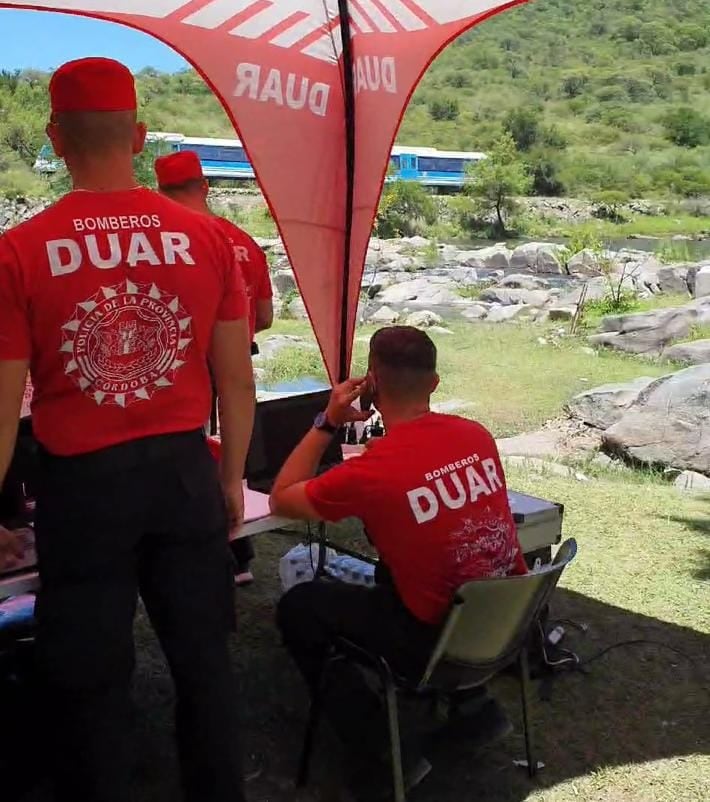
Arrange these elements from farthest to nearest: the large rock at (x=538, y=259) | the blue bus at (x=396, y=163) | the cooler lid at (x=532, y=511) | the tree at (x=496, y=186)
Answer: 1. the tree at (x=496, y=186)
2. the blue bus at (x=396, y=163)
3. the large rock at (x=538, y=259)
4. the cooler lid at (x=532, y=511)

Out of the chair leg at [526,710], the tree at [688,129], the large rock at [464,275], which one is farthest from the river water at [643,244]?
the tree at [688,129]

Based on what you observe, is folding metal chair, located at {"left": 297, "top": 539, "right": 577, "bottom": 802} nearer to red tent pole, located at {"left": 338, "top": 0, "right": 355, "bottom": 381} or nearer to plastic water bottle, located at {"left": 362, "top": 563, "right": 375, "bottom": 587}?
plastic water bottle, located at {"left": 362, "top": 563, "right": 375, "bottom": 587}

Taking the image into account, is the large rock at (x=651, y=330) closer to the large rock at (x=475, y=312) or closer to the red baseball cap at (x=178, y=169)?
the large rock at (x=475, y=312)

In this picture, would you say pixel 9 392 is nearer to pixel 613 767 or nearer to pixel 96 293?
pixel 96 293

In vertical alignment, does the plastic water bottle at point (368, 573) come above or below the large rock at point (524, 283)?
above

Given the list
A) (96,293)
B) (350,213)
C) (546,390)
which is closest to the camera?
(96,293)

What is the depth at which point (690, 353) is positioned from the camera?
11.8m

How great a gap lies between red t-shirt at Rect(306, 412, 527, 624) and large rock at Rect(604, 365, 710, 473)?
458 cm

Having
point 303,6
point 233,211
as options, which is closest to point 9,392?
point 303,6

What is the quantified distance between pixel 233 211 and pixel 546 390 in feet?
109

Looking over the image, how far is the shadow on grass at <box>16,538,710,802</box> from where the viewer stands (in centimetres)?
254

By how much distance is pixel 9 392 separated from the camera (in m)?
1.73

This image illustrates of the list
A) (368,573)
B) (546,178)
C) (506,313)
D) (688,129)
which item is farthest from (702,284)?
(688,129)

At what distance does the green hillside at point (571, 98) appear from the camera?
6819 centimetres
